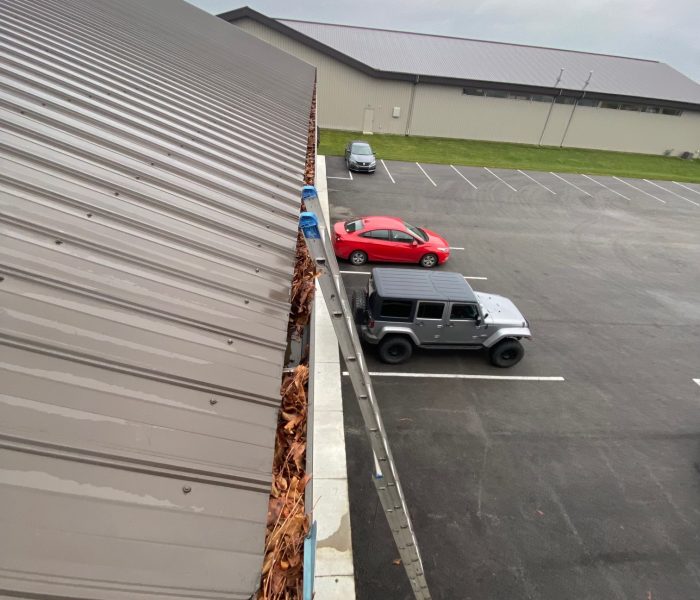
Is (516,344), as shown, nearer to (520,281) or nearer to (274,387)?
(520,281)

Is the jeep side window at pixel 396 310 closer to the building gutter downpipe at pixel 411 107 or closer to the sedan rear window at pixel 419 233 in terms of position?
the sedan rear window at pixel 419 233

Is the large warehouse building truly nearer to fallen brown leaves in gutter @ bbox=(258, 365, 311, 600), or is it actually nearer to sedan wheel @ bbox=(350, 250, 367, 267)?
sedan wheel @ bbox=(350, 250, 367, 267)

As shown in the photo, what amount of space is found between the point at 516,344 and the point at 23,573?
8896 mm

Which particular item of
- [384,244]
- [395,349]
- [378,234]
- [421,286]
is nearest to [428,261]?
[384,244]

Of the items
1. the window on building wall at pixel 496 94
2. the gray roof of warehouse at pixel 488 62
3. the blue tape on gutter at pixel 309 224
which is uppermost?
the gray roof of warehouse at pixel 488 62

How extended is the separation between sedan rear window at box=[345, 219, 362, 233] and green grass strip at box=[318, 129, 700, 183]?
14.5 meters

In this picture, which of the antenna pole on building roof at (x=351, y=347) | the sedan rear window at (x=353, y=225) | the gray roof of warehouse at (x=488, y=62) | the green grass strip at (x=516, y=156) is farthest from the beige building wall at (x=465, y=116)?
the antenna pole on building roof at (x=351, y=347)

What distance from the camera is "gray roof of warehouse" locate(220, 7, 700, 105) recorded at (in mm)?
32250

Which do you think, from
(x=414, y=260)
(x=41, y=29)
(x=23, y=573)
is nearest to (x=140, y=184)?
(x=23, y=573)

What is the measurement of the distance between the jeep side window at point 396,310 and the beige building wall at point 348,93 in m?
27.6

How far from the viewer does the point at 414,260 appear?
1364 cm

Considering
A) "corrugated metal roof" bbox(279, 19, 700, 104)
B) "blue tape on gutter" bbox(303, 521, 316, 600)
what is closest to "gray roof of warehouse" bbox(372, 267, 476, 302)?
"blue tape on gutter" bbox(303, 521, 316, 600)

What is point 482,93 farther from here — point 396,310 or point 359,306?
point 396,310

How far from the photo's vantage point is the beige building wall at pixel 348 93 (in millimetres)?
29734
